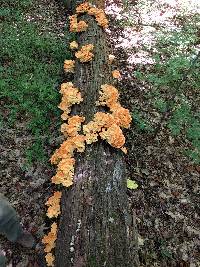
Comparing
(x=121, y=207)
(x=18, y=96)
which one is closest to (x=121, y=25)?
(x=18, y=96)

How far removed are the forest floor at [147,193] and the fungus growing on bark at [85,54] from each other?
4.80 feet

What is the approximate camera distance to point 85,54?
245 inches

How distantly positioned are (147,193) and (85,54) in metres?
2.71

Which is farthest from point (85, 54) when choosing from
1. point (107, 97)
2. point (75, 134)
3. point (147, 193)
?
point (147, 193)

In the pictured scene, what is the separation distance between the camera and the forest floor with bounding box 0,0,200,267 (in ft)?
15.0

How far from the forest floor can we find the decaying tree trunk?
74cm

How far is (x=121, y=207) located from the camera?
4074mm

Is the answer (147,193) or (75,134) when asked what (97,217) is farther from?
(147,193)

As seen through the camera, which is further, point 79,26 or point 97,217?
point 79,26

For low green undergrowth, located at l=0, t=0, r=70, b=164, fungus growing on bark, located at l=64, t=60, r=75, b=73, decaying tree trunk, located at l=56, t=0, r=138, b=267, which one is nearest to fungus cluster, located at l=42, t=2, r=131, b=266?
decaying tree trunk, located at l=56, t=0, r=138, b=267

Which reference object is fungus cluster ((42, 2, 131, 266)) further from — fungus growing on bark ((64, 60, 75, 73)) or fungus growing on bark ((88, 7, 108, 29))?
fungus growing on bark ((88, 7, 108, 29))

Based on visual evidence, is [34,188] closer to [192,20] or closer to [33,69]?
[33,69]

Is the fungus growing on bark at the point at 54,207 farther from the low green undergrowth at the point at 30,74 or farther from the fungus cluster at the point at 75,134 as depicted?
the low green undergrowth at the point at 30,74

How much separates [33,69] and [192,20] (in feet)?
15.9
